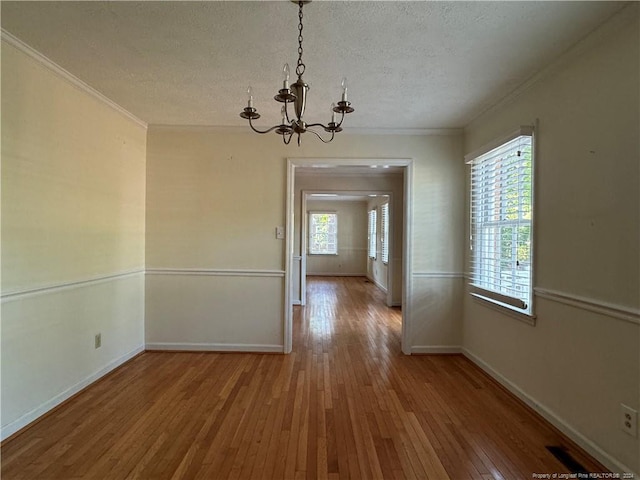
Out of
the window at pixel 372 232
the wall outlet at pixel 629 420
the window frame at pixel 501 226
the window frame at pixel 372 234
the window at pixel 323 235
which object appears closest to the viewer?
the wall outlet at pixel 629 420

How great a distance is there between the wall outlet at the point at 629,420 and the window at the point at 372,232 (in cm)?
733

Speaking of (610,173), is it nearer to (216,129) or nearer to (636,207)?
(636,207)

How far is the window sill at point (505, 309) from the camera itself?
258 cm

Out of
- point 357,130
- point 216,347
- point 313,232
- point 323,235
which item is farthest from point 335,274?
point 357,130

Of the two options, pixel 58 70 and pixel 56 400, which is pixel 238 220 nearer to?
pixel 58 70

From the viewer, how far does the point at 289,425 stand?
231cm

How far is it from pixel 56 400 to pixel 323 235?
8.95 metres

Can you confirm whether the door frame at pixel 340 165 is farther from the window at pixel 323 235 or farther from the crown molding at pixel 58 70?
the window at pixel 323 235

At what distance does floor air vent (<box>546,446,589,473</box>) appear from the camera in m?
1.88

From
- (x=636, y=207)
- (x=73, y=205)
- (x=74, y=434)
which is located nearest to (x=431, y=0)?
(x=636, y=207)

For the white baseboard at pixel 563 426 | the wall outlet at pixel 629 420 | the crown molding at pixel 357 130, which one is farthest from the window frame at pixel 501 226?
the wall outlet at pixel 629 420

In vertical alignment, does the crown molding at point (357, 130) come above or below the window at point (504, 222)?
above

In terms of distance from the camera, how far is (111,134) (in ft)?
10.3

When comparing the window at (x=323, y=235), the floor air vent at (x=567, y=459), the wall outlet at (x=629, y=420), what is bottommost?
the floor air vent at (x=567, y=459)
